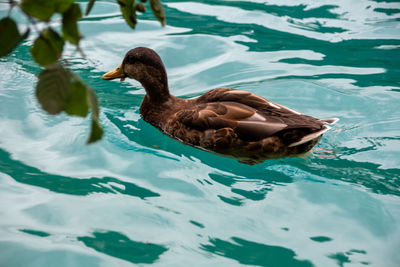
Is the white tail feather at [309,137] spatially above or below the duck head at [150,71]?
below

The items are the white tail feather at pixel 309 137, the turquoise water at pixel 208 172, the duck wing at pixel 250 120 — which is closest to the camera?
the turquoise water at pixel 208 172

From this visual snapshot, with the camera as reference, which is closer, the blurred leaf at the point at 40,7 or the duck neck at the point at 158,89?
the blurred leaf at the point at 40,7

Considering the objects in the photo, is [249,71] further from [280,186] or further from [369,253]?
[369,253]

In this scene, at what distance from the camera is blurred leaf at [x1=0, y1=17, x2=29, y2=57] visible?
3.48 ft

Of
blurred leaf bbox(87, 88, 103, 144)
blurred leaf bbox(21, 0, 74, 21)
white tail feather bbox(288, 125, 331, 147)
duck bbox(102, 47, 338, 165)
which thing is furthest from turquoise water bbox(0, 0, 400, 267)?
blurred leaf bbox(21, 0, 74, 21)

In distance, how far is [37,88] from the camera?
A: 1.01 m

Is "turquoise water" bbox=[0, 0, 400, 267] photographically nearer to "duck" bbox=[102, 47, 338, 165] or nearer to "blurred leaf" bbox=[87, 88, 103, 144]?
"duck" bbox=[102, 47, 338, 165]

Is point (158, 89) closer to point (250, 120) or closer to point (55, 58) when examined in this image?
point (250, 120)

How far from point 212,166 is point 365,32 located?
169 inches

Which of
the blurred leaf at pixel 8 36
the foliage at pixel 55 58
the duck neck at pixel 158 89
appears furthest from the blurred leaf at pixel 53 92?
the duck neck at pixel 158 89

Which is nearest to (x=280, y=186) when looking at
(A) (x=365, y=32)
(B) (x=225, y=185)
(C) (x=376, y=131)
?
(B) (x=225, y=185)

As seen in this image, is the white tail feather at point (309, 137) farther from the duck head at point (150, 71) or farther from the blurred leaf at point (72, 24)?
the blurred leaf at point (72, 24)

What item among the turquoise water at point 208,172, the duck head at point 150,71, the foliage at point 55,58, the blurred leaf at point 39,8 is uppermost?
the blurred leaf at point 39,8

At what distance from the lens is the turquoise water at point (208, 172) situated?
324 centimetres
